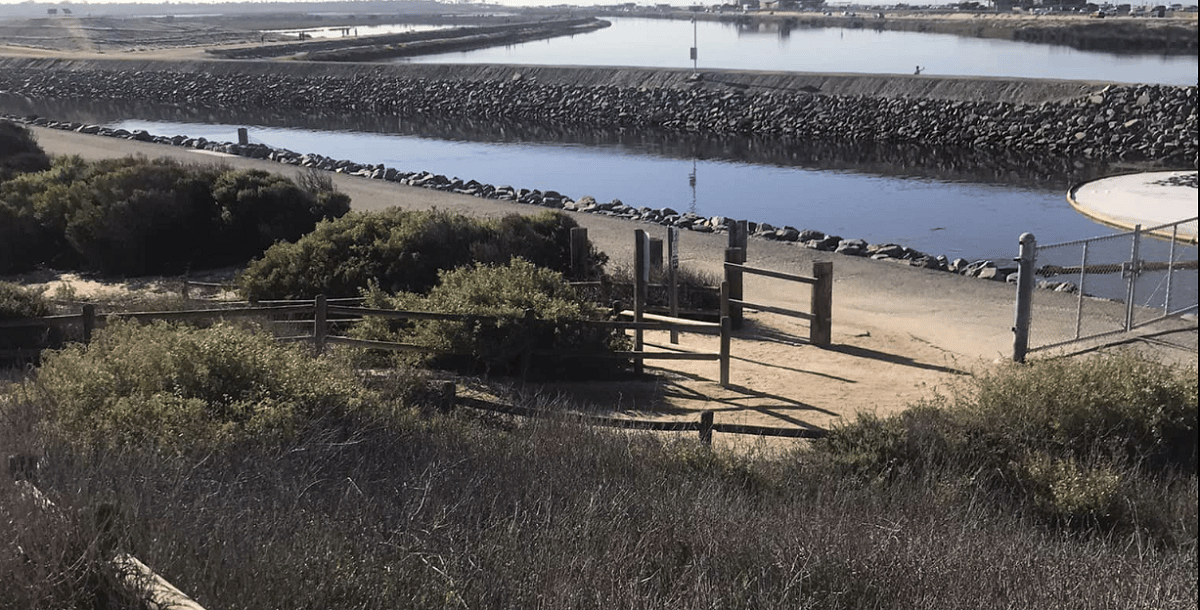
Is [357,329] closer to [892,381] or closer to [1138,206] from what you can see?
[892,381]

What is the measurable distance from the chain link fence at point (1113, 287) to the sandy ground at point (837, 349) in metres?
0.52

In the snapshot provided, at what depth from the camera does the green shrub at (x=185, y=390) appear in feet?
25.5

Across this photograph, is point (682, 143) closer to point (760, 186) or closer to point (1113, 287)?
point (760, 186)

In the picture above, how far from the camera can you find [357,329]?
13234 millimetres

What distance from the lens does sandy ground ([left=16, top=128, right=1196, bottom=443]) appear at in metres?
12.1

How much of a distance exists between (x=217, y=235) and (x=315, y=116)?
148 ft

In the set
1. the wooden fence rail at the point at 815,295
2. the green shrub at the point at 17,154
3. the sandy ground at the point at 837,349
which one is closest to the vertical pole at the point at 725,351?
the sandy ground at the point at 837,349

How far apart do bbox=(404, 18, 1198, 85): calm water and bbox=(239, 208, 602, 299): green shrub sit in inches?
1849

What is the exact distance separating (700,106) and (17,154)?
3283cm

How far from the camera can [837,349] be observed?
1477cm

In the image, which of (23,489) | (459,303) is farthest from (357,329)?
(23,489)

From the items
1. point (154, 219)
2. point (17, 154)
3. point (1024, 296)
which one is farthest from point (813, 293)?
point (17, 154)

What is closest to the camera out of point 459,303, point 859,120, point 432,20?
point 459,303

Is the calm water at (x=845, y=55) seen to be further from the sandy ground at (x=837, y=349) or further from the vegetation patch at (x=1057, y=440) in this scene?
the vegetation patch at (x=1057, y=440)
